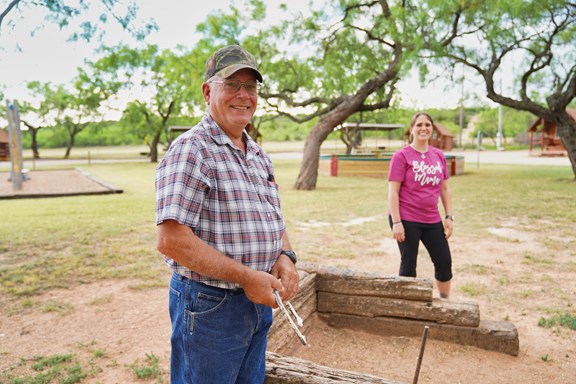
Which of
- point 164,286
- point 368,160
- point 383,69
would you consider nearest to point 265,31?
point 383,69

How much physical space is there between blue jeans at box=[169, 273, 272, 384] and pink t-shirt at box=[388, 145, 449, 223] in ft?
7.75

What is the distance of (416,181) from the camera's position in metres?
3.84

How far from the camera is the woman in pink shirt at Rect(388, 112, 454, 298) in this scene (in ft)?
12.6

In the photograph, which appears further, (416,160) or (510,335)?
(416,160)

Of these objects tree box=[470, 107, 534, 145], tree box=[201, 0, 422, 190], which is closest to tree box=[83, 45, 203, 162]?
tree box=[201, 0, 422, 190]

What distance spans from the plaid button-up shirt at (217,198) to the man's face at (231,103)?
0.13 feet

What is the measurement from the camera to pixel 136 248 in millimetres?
6801

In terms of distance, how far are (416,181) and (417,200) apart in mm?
151

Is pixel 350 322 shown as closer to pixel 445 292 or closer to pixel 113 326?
pixel 445 292

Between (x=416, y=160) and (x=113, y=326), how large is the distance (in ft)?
9.26

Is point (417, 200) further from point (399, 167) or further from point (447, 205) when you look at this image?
point (447, 205)

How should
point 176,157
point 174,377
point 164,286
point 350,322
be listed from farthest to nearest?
point 164,286 < point 350,322 < point 174,377 < point 176,157

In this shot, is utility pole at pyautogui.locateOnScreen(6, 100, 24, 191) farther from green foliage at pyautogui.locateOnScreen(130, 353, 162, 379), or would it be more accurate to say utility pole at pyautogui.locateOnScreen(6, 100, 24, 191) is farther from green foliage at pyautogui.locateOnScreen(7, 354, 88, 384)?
green foliage at pyautogui.locateOnScreen(130, 353, 162, 379)

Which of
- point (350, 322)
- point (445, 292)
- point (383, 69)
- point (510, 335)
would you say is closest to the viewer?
point (510, 335)
